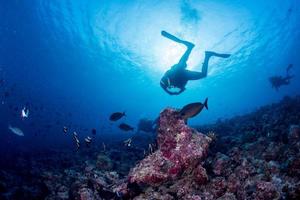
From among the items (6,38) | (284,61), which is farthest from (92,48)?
(284,61)

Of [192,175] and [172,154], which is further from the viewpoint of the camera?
[172,154]

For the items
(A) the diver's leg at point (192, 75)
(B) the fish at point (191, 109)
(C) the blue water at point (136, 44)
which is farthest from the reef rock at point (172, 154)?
(C) the blue water at point (136, 44)

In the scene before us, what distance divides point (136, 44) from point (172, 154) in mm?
32336

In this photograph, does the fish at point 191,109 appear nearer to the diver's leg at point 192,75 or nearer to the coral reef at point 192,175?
the coral reef at point 192,175

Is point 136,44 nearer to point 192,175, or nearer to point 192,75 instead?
point 192,75

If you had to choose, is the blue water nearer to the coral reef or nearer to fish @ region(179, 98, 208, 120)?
the coral reef

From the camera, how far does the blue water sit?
27922 millimetres

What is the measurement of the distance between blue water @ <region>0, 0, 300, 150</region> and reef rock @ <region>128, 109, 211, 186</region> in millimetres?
11868

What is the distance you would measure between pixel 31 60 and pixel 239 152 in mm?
54936

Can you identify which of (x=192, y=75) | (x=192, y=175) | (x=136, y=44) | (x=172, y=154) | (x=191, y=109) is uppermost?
(x=136, y=44)

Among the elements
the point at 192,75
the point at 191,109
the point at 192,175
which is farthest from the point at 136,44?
the point at 192,175

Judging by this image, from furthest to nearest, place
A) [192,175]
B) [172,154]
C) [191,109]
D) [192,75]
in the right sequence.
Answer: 1. [192,75]
2. [191,109]
3. [172,154]
4. [192,175]

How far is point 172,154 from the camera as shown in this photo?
604cm

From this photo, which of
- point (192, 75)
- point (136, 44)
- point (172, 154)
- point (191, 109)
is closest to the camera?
point (172, 154)
